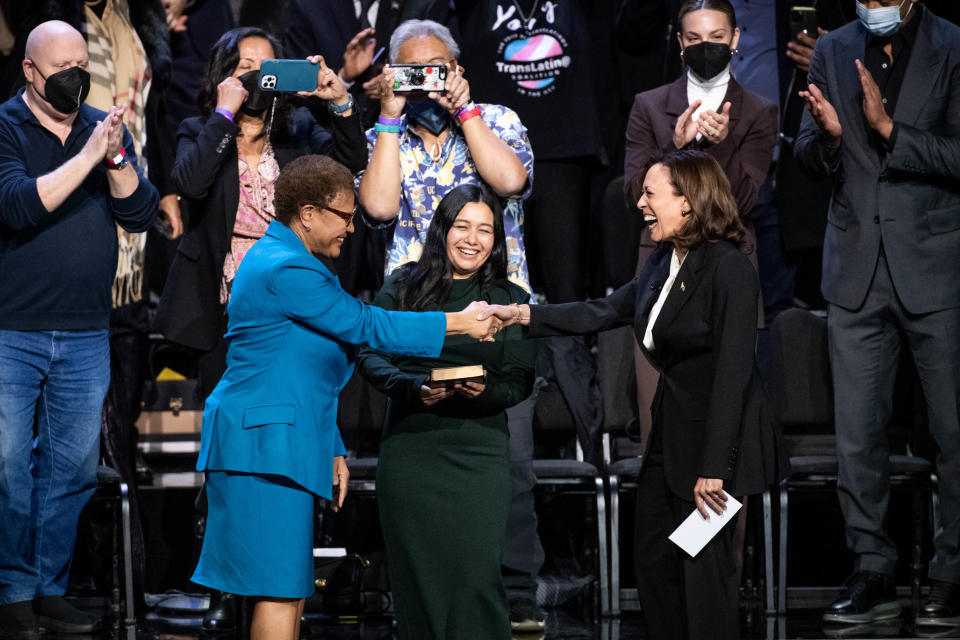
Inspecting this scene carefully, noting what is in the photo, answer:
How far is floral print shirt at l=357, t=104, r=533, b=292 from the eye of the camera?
14.8 feet

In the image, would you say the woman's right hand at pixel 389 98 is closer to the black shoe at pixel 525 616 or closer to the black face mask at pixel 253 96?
the black face mask at pixel 253 96

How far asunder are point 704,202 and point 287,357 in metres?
1.31

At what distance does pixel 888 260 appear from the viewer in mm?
4777

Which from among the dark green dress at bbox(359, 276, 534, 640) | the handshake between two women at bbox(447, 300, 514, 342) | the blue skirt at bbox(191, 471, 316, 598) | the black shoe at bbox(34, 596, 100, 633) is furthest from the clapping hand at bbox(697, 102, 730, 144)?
the black shoe at bbox(34, 596, 100, 633)

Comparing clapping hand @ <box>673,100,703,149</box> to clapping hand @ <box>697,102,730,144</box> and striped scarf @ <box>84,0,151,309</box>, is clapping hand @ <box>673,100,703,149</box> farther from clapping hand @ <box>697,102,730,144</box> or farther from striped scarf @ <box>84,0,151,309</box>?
striped scarf @ <box>84,0,151,309</box>

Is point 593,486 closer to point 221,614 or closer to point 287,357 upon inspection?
point 221,614

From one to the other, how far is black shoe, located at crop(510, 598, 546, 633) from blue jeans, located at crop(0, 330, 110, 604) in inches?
66.0

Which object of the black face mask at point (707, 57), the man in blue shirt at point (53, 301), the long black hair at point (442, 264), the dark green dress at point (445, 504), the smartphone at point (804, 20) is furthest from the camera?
the smartphone at point (804, 20)

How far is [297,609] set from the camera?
3436mm

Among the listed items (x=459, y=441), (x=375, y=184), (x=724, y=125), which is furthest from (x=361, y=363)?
(x=724, y=125)

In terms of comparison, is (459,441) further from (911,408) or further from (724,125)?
(911,408)

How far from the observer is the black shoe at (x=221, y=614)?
4.66 meters

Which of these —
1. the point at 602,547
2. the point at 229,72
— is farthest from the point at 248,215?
the point at 602,547

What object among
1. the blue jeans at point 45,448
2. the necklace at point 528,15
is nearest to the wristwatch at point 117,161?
the blue jeans at point 45,448
